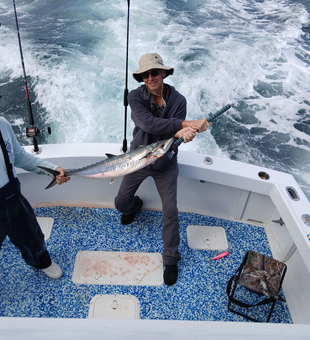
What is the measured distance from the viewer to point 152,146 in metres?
1.96

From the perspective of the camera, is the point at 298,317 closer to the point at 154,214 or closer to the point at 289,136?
the point at 154,214

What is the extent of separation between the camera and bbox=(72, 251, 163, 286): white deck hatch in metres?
2.39

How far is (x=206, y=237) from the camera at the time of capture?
2.79 m

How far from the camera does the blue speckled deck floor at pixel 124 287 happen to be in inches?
87.0

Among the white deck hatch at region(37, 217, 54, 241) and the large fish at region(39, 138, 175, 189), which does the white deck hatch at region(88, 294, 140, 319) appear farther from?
the large fish at region(39, 138, 175, 189)

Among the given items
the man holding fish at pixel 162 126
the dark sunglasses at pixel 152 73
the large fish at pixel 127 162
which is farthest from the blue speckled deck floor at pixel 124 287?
the dark sunglasses at pixel 152 73

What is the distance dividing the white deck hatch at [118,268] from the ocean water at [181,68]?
2.82 metres

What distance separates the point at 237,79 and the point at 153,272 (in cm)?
582

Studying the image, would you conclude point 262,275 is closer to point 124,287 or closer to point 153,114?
point 124,287

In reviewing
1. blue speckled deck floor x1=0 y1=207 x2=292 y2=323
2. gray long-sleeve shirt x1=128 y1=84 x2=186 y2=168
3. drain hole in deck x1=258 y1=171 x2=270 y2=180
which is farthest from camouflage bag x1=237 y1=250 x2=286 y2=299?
gray long-sleeve shirt x1=128 y1=84 x2=186 y2=168

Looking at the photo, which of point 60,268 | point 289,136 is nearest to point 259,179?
point 60,268

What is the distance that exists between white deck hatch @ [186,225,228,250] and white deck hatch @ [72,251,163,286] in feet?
1.21

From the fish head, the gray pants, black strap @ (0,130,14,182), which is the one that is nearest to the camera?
black strap @ (0,130,14,182)

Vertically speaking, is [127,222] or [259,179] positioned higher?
[259,179]
